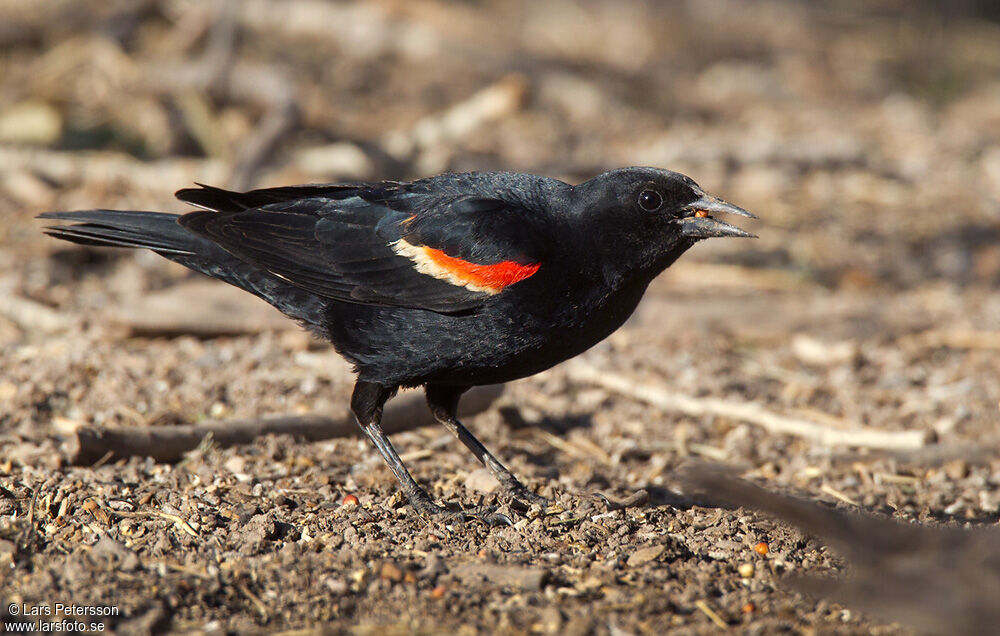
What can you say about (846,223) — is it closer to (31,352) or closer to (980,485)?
(980,485)

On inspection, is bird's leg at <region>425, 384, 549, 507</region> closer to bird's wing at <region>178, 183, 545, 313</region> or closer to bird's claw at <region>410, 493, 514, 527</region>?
bird's claw at <region>410, 493, 514, 527</region>

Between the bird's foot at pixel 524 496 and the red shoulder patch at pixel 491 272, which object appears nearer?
the red shoulder patch at pixel 491 272

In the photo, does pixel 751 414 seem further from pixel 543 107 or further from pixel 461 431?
pixel 543 107

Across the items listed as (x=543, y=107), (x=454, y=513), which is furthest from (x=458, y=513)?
(x=543, y=107)

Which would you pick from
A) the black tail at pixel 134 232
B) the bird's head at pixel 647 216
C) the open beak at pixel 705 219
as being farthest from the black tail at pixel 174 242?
the open beak at pixel 705 219

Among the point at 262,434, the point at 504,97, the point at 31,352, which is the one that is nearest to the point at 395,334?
the point at 262,434

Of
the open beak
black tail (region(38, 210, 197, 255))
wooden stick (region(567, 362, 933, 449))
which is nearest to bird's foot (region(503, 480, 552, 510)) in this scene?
the open beak

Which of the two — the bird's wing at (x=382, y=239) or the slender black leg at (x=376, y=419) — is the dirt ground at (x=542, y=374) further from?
the bird's wing at (x=382, y=239)
